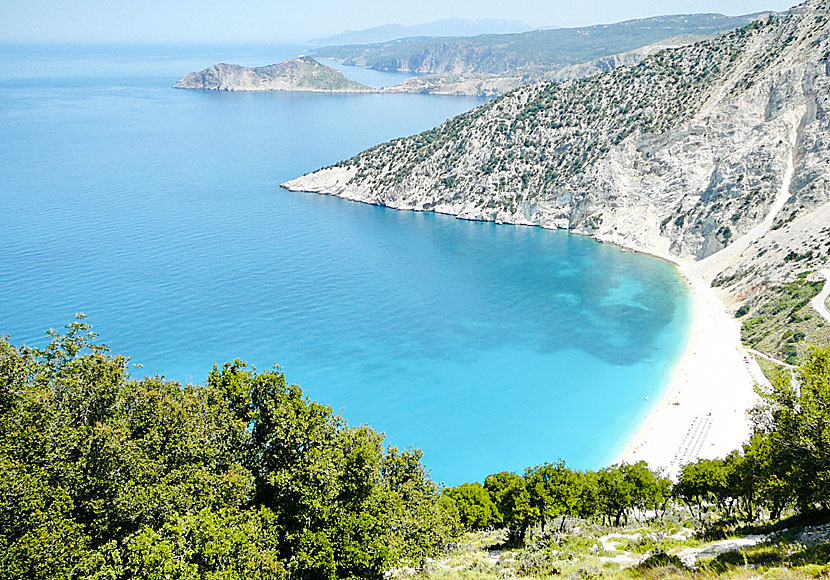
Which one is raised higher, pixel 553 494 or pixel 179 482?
pixel 179 482

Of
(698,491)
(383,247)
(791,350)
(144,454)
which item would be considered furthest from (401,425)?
(383,247)

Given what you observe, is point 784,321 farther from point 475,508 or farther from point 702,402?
point 475,508

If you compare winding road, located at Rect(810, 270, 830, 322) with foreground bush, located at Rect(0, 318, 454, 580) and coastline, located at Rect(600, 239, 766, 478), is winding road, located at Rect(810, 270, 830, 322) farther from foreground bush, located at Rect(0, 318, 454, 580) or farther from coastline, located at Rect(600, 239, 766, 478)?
foreground bush, located at Rect(0, 318, 454, 580)

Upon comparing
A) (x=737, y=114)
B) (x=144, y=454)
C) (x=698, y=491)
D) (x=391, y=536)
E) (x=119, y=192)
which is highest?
(x=737, y=114)

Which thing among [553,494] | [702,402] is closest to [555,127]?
[702,402]

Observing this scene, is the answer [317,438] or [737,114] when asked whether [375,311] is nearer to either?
[317,438]

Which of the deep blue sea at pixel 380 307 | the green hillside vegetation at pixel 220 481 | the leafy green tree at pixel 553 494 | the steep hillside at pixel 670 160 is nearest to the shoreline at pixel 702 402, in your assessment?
the deep blue sea at pixel 380 307
